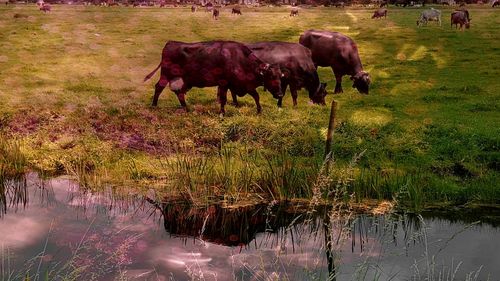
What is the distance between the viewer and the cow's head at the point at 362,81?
62.5ft

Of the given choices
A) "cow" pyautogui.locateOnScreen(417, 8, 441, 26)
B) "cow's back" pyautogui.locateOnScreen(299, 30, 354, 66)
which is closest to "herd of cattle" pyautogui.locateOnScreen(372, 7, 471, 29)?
"cow" pyautogui.locateOnScreen(417, 8, 441, 26)

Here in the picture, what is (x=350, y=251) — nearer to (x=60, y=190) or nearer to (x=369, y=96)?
(x=60, y=190)

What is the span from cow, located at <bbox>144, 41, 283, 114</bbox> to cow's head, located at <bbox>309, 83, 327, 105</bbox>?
1.57 meters

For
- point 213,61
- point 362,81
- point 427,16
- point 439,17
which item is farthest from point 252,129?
point 439,17

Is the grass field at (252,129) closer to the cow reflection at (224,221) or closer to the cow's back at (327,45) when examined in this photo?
the cow reflection at (224,221)

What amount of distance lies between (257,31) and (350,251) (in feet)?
Result: 95.7

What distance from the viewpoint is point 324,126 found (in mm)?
15031

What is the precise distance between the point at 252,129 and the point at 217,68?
2.28m

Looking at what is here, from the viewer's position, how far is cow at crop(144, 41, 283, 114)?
15.9 metres

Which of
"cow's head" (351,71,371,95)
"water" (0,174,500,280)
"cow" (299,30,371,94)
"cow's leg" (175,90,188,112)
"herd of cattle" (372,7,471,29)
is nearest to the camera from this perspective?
"water" (0,174,500,280)

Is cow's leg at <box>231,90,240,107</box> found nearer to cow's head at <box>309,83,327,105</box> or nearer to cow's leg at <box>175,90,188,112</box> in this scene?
cow's leg at <box>175,90,188,112</box>

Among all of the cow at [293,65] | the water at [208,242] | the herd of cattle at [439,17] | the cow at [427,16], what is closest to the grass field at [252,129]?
the cow at [293,65]

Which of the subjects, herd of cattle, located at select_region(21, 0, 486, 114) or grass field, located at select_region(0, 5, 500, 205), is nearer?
grass field, located at select_region(0, 5, 500, 205)

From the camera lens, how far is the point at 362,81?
19.1 m
